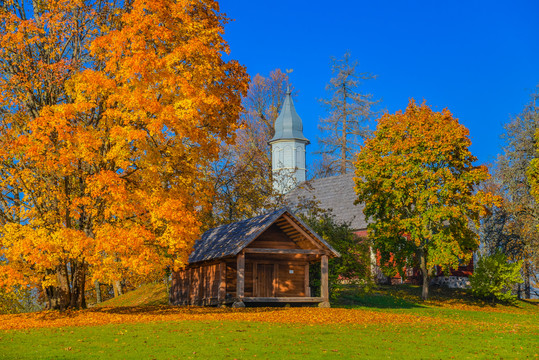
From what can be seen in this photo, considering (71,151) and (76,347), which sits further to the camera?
(71,151)

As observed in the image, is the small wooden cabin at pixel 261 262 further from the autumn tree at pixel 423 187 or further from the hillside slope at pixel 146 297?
the autumn tree at pixel 423 187

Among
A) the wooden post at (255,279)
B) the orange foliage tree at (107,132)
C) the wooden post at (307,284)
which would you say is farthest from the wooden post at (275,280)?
the orange foliage tree at (107,132)

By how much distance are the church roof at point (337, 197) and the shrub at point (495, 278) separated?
971 centimetres

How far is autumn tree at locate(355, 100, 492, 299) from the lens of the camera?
123 ft

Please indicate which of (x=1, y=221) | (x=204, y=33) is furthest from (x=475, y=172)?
(x=1, y=221)

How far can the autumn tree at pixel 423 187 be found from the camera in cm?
3753

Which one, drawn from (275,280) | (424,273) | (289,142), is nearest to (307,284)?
(275,280)

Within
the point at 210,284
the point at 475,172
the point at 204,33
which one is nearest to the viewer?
the point at 204,33

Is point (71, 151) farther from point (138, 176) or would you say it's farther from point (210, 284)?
point (210, 284)

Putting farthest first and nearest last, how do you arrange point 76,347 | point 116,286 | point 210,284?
point 116,286 < point 210,284 < point 76,347

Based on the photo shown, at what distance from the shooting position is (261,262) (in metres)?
32.5

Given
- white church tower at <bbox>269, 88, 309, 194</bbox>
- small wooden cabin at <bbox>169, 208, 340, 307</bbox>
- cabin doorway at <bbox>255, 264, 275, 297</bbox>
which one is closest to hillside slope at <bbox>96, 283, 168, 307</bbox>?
small wooden cabin at <bbox>169, 208, 340, 307</bbox>

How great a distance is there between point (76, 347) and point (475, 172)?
28.1 metres

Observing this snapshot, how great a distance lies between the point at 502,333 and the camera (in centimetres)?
2191
